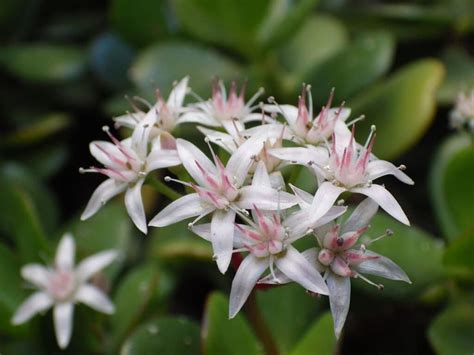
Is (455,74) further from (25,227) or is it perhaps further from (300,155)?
(25,227)

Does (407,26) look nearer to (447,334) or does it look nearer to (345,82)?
(345,82)

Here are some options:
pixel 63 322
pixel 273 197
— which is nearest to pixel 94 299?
pixel 63 322

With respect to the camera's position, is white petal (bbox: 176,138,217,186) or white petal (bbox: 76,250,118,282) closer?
white petal (bbox: 176,138,217,186)

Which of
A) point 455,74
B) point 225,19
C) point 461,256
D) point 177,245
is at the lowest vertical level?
point 177,245

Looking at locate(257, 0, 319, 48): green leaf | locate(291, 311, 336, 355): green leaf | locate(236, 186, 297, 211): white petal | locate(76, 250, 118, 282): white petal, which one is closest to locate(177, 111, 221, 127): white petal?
locate(236, 186, 297, 211): white petal

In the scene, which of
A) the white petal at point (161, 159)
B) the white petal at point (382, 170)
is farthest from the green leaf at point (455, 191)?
the white petal at point (161, 159)

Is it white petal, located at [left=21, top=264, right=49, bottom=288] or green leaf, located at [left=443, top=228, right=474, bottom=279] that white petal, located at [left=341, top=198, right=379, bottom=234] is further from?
white petal, located at [left=21, top=264, right=49, bottom=288]
